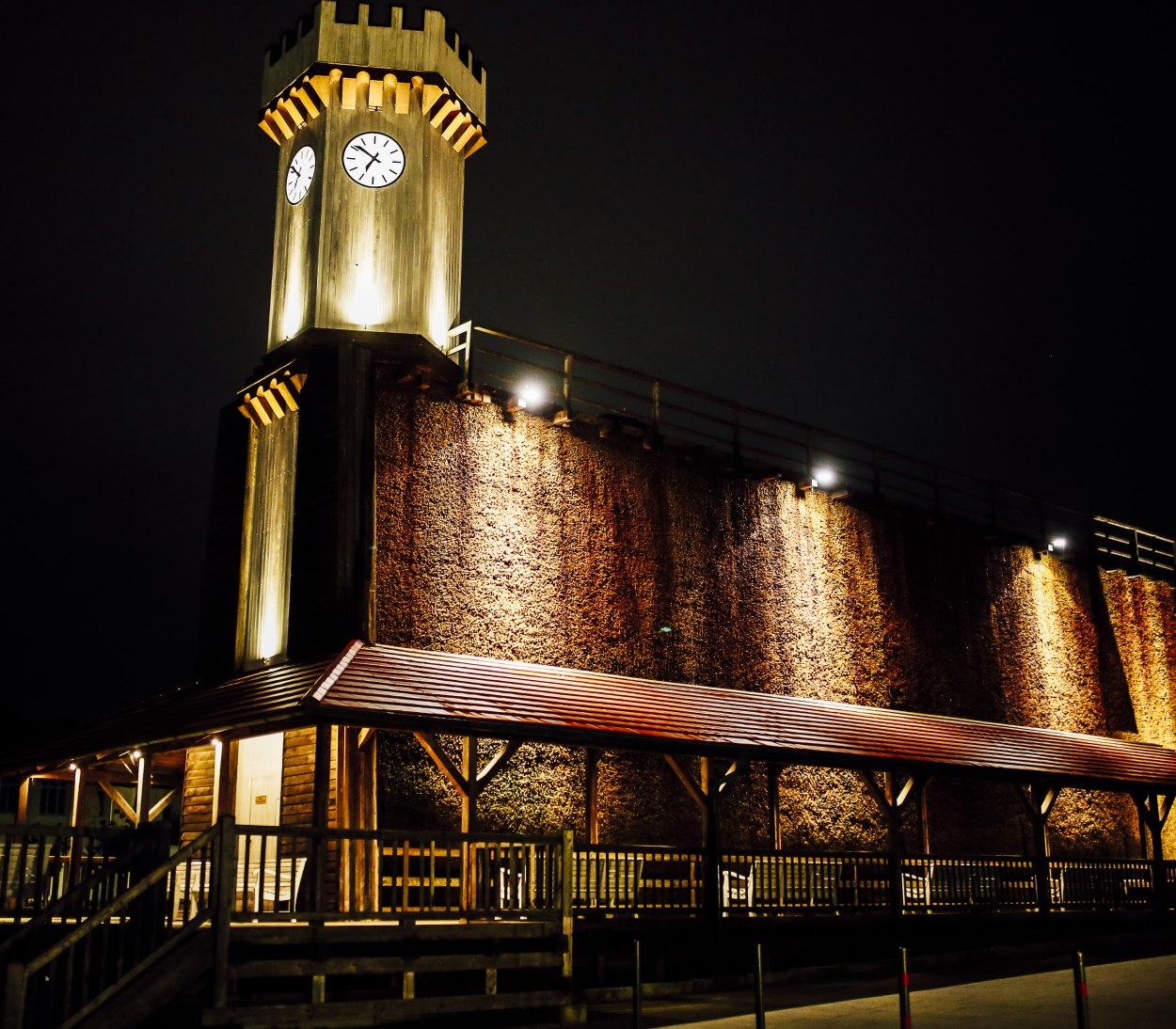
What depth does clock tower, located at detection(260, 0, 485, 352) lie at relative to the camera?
20875 millimetres

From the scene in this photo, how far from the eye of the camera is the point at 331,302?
20750mm

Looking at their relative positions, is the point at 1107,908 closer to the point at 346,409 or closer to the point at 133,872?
the point at 346,409

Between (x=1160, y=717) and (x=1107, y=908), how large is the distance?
943 cm

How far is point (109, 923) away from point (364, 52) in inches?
636

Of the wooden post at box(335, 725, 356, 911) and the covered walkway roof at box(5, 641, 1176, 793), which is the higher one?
the covered walkway roof at box(5, 641, 1176, 793)

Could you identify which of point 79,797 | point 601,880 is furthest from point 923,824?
point 79,797

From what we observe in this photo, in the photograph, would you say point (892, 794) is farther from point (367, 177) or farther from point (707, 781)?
point (367, 177)

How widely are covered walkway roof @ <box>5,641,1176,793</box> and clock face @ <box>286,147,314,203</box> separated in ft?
28.5

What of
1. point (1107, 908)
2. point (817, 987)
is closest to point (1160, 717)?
point (1107, 908)

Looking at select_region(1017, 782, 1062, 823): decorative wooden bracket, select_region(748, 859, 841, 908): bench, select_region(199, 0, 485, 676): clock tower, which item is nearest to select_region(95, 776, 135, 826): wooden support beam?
select_region(199, 0, 485, 676): clock tower

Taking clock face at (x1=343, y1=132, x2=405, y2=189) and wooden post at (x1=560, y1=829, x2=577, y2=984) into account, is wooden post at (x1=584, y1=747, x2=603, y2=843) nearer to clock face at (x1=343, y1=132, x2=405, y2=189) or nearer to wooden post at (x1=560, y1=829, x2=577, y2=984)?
wooden post at (x1=560, y1=829, x2=577, y2=984)

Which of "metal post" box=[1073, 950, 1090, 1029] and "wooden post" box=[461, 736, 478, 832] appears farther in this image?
"wooden post" box=[461, 736, 478, 832]

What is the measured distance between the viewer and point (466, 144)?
23031 millimetres

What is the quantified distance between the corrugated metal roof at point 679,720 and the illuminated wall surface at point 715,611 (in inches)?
29.6
